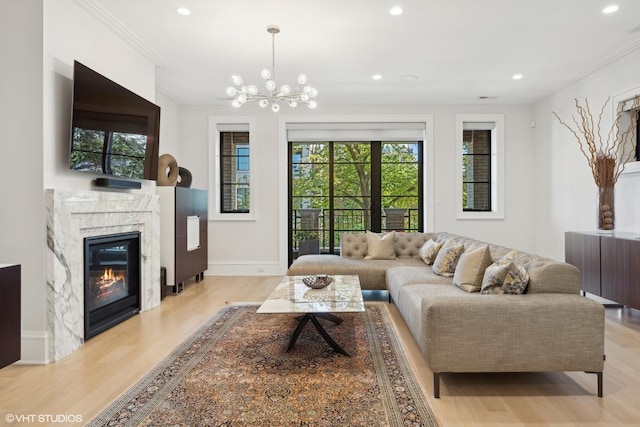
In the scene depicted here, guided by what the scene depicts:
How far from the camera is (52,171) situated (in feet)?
10.0

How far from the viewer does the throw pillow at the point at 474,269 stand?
3121mm

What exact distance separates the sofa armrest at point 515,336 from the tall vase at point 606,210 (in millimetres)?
2478

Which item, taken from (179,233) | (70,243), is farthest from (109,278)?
(179,233)

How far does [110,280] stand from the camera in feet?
12.5

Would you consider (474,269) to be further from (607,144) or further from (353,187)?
(353,187)

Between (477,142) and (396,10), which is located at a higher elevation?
(396,10)

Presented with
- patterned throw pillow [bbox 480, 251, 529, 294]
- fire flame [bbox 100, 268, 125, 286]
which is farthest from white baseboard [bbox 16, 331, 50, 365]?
patterned throw pillow [bbox 480, 251, 529, 294]

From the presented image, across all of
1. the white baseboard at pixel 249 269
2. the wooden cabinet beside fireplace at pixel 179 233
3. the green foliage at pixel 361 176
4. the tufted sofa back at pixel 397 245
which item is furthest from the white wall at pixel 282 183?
the tufted sofa back at pixel 397 245

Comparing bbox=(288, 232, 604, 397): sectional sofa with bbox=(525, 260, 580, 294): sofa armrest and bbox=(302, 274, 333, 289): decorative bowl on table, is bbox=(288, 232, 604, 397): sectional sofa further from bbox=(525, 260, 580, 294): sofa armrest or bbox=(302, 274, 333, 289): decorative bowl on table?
bbox=(302, 274, 333, 289): decorative bowl on table

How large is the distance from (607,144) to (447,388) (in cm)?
388

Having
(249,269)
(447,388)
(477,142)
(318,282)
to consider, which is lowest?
(447,388)

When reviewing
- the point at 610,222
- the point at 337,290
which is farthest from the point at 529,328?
the point at 610,222

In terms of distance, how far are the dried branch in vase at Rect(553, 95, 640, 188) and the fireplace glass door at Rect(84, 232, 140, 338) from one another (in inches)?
196

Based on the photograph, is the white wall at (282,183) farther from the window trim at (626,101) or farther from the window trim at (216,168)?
the window trim at (626,101)
